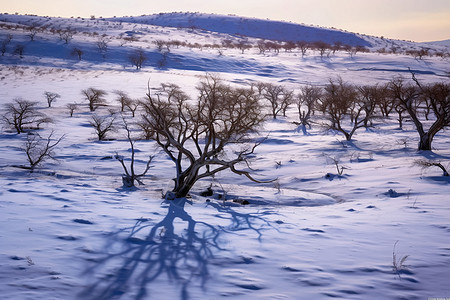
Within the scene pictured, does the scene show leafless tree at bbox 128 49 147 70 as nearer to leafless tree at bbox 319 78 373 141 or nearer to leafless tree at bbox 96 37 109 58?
leafless tree at bbox 96 37 109 58

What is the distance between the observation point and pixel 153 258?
642cm

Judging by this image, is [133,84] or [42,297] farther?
[133,84]

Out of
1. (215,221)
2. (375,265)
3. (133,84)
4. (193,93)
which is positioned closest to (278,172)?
(215,221)

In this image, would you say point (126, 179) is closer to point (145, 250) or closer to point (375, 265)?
point (145, 250)

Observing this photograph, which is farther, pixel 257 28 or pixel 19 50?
pixel 257 28

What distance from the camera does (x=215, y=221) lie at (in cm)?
952

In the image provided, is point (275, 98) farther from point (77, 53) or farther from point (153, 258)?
point (77, 53)

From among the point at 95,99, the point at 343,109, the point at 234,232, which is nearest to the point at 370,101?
the point at 343,109

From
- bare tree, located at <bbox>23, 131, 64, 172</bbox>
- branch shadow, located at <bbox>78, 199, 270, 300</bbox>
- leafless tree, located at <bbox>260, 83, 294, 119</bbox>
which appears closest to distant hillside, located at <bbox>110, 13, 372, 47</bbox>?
leafless tree, located at <bbox>260, 83, 294, 119</bbox>

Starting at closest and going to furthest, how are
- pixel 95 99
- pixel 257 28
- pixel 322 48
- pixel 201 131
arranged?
1. pixel 201 131
2. pixel 95 99
3. pixel 322 48
4. pixel 257 28

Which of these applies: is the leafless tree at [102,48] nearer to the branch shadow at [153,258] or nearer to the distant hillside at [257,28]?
the branch shadow at [153,258]

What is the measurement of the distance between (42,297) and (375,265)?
5.33m

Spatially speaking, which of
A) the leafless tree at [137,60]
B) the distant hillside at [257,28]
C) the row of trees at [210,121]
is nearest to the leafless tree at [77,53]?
the leafless tree at [137,60]

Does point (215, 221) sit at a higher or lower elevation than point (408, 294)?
lower
